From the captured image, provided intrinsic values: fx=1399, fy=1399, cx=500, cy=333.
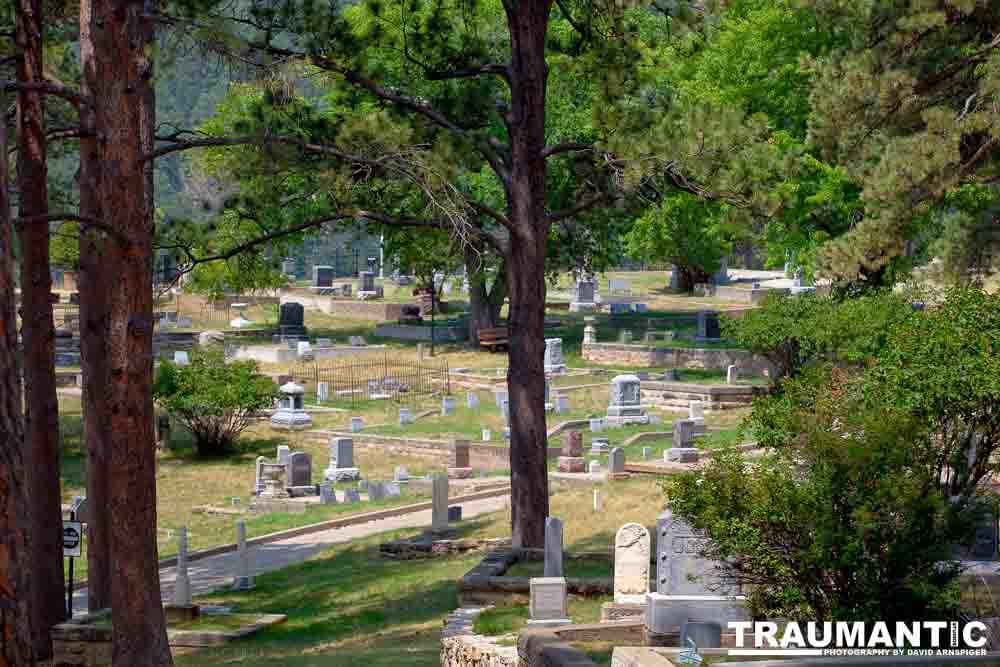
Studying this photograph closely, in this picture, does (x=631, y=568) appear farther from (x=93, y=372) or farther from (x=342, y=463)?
(x=342, y=463)

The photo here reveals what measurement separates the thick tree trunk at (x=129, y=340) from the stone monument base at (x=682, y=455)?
658 inches

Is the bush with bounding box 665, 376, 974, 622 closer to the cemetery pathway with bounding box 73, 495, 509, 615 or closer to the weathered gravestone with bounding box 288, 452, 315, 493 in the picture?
the cemetery pathway with bounding box 73, 495, 509, 615

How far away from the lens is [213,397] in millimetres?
33156

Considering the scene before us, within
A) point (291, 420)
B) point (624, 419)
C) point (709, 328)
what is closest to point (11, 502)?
point (624, 419)

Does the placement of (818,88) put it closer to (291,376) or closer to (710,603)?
(710,603)

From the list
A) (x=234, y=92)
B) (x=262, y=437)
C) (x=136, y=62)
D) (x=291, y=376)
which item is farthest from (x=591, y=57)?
(x=291, y=376)

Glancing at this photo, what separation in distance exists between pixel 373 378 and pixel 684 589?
3162cm

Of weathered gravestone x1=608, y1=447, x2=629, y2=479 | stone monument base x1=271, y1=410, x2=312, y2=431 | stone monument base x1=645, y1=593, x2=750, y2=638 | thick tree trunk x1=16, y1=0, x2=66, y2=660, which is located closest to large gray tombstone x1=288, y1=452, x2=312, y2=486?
weathered gravestone x1=608, y1=447, x2=629, y2=479

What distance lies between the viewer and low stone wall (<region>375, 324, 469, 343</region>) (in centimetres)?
5159

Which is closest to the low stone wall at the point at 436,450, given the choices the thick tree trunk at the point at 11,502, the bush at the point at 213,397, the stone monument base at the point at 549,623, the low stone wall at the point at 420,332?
the bush at the point at 213,397

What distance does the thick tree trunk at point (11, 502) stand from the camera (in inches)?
207

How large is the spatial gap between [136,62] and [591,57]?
714 cm

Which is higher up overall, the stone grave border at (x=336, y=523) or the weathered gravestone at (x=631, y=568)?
the weathered gravestone at (x=631, y=568)

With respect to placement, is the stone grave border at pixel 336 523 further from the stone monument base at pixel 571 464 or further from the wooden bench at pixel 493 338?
the wooden bench at pixel 493 338
